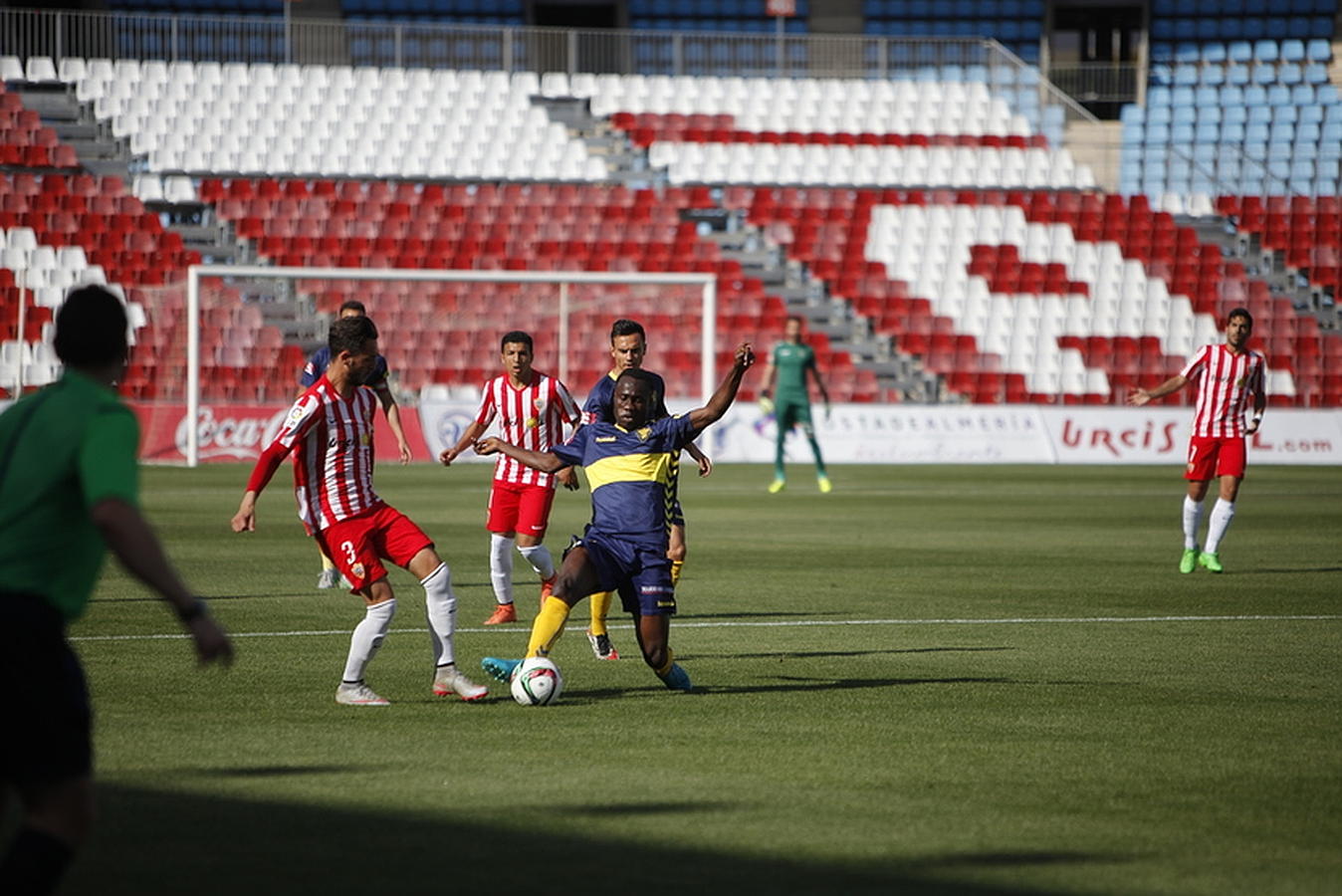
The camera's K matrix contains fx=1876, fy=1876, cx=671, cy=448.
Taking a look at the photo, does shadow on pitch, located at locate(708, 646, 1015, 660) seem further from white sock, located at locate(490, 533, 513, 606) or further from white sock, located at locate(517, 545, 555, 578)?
white sock, located at locate(517, 545, 555, 578)

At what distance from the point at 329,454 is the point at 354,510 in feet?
0.95

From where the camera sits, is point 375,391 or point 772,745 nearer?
point 772,745

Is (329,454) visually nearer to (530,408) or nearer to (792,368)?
(530,408)

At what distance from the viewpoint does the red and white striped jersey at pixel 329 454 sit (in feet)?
28.7

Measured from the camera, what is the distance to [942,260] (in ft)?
128

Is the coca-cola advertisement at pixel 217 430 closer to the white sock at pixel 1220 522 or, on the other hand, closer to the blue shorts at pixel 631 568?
the white sock at pixel 1220 522

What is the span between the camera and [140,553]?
4.32 meters

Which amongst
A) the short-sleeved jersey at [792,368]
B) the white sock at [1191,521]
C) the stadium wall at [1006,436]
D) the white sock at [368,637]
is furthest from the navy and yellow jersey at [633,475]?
the stadium wall at [1006,436]

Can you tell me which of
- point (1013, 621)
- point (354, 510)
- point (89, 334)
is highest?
point (89, 334)

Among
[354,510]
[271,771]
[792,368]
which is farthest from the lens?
[792,368]

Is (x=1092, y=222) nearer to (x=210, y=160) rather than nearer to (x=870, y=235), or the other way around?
(x=870, y=235)

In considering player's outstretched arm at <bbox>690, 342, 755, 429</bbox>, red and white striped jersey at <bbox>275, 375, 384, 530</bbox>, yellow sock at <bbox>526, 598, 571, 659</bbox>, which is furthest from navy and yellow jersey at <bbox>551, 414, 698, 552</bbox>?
red and white striped jersey at <bbox>275, 375, 384, 530</bbox>

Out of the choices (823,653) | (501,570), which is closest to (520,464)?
(501,570)

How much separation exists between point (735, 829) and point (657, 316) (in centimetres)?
2768
